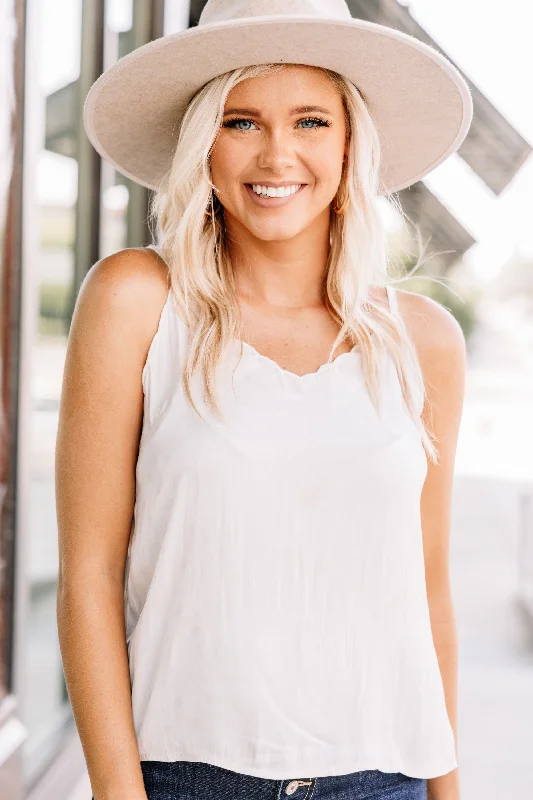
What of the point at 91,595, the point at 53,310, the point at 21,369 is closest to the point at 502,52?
the point at 53,310

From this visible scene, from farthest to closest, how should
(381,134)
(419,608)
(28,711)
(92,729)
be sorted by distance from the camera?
(28,711)
(381,134)
(419,608)
(92,729)

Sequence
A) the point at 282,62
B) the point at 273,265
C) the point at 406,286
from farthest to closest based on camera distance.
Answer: the point at 406,286, the point at 273,265, the point at 282,62

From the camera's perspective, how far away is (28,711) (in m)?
2.08

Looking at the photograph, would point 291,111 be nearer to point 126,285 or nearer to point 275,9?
point 275,9

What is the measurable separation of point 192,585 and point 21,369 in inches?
30.5

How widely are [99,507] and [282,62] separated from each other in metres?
0.59

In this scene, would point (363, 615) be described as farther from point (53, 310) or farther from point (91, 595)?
point (53, 310)

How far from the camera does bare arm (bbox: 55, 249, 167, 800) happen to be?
3.49 feet

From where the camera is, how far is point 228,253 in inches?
51.1

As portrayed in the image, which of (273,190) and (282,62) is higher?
(282,62)

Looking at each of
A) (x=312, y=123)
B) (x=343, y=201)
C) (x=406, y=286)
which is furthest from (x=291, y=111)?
(x=406, y=286)

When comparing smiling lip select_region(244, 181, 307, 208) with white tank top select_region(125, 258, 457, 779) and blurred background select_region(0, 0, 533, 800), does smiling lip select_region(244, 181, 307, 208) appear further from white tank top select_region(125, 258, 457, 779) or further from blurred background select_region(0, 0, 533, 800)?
blurred background select_region(0, 0, 533, 800)

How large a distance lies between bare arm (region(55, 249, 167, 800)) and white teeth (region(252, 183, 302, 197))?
21 centimetres

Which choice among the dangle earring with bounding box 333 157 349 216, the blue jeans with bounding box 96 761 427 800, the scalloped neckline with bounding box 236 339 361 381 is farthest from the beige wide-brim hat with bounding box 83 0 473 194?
the blue jeans with bounding box 96 761 427 800
